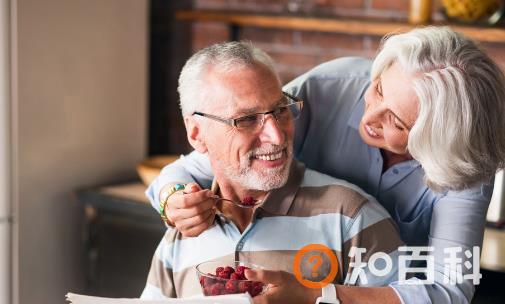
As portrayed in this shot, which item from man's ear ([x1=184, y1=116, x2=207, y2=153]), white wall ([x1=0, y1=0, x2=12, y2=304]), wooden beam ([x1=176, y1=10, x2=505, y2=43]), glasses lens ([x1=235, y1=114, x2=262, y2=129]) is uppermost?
wooden beam ([x1=176, y1=10, x2=505, y2=43])

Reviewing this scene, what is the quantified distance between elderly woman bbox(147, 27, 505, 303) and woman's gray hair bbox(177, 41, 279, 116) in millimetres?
193

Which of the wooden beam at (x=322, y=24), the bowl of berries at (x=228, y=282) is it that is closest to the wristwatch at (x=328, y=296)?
the bowl of berries at (x=228, y=282)

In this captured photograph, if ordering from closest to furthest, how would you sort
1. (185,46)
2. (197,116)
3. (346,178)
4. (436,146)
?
(436,146), (197,116), (346,178), (185,46)

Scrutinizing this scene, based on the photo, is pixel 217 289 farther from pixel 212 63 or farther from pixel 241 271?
pixel 212 63

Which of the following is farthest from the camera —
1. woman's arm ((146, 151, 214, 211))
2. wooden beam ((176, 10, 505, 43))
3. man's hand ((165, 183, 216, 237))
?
wooden beam ((176, 10, 505, 43))

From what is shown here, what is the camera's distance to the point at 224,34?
3.44 metres

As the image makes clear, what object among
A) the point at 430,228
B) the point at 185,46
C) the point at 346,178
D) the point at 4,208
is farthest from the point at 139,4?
the point at 430,228

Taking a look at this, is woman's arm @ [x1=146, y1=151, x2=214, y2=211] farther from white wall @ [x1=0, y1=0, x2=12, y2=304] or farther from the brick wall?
the brick wall

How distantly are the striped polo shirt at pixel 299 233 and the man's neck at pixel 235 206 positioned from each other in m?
0.03

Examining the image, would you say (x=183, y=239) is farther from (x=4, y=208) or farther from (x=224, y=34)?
(x=224, y=34)

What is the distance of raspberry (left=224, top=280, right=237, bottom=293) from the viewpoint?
166 cm

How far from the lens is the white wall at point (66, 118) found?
10.00 feet

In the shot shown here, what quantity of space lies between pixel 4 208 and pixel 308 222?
1.50 meters

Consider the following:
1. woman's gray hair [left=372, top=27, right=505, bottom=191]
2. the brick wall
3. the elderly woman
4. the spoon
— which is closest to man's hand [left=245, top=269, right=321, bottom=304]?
the elderly woman
